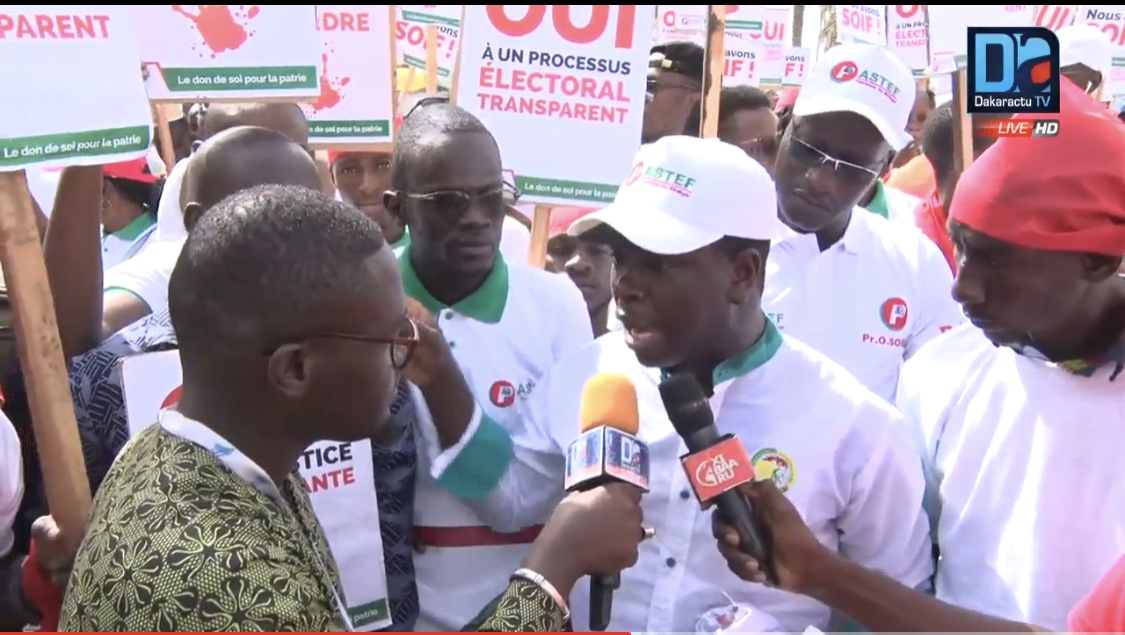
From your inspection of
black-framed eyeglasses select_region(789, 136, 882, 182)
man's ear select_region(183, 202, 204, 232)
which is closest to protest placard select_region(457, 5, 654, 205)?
black-framed eyeglasses select_region(789, 136, 882, 182)

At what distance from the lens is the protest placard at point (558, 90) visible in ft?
12.4

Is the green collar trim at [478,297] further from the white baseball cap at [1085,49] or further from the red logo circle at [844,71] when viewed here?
the white baseball cap at [1085,49]

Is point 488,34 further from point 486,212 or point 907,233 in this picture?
point 907,233

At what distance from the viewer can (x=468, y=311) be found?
2.84m

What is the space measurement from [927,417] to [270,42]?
2675mm

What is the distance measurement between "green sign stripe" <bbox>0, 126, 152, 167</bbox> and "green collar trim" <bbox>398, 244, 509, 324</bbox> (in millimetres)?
711

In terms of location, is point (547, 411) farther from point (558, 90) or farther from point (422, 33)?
point (422, 33)

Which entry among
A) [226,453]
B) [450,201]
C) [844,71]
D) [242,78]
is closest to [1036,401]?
[450,201]

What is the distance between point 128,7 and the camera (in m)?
2.76

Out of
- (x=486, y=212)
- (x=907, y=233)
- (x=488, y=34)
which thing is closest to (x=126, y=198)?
(x=488, y=34)

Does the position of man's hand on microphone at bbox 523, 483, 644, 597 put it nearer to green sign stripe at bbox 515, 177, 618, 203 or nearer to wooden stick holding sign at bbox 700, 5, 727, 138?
green sign stripe at bbox 515, 177, 618, 203

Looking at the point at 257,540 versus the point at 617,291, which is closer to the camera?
the point at 257,540

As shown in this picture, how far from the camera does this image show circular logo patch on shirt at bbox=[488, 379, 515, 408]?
279cm

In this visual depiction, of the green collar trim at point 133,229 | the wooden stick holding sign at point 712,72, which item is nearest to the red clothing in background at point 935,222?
the wooden stick holding sign at point 712,72
